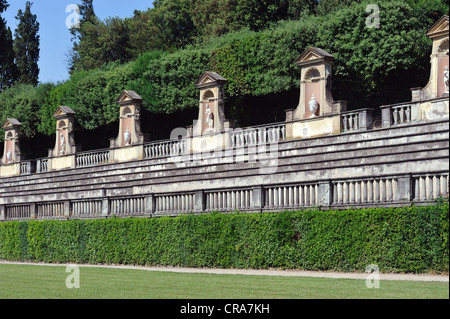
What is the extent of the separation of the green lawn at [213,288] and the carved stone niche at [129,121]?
19.8m

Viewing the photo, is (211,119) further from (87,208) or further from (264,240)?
(264,240)

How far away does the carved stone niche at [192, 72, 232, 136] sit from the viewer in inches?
1213

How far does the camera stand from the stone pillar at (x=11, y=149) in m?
43.3

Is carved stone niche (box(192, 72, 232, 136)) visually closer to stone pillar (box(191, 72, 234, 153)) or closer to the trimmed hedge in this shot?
stone pillar (box(191, 72, 234, 153))

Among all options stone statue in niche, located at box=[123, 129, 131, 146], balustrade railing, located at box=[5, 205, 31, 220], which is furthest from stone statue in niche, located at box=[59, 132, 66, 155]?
balustrade railing, located at box=[5, 205, 31, 220]

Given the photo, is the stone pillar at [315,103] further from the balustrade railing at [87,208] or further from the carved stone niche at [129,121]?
the carved stone niche at [129,121]

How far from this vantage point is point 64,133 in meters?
40.3

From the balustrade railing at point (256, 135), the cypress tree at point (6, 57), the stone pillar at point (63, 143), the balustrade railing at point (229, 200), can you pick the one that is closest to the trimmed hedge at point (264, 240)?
the balustrade railing at point (229, 200)

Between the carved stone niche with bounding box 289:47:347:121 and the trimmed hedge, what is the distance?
8.44 m

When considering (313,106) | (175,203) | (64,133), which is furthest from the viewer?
(64,133)

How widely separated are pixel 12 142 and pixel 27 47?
19679 millimetres

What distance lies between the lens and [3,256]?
27.8 metres

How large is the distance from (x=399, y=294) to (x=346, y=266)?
601 centimetres

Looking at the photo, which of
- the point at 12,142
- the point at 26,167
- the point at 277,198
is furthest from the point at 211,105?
the point at 12,142
